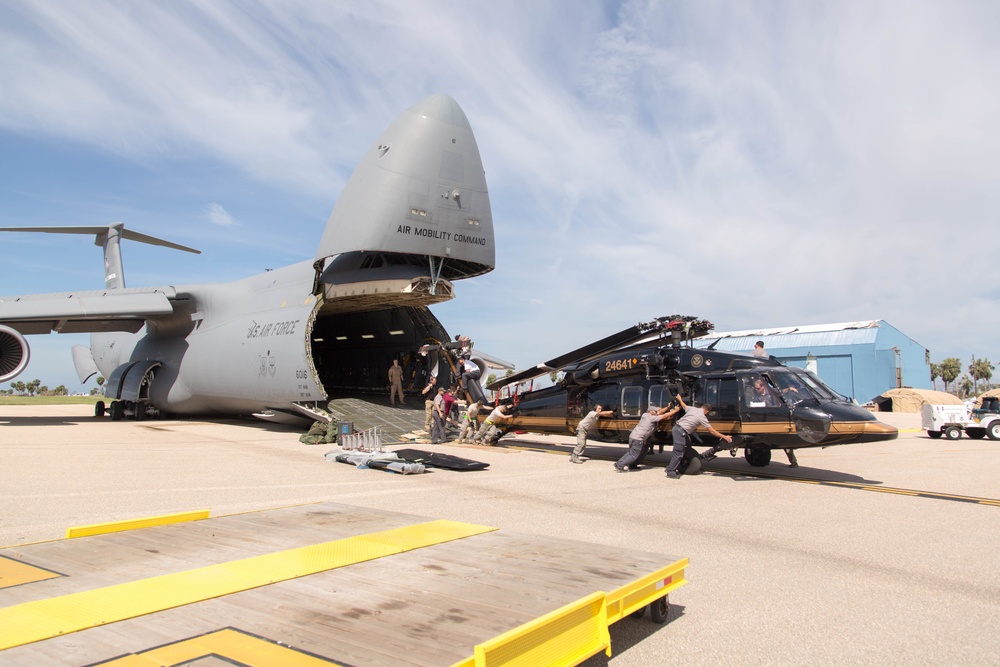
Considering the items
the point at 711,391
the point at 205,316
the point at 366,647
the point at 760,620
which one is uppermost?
the point at 205,316

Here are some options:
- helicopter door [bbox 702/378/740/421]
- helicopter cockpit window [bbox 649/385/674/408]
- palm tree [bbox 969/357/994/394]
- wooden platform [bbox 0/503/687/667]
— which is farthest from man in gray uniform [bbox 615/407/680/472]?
palm tree [bbox 969/357/994/394]

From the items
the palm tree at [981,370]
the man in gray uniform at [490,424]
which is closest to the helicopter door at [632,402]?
the man in gray uniform at [490,424]

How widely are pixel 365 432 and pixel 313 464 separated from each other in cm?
200

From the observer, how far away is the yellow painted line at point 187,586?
3240 millimetres

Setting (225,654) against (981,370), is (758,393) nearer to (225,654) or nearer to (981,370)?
(225,654)

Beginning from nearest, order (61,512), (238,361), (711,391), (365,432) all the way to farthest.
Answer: (61,512), (711,391), (365,432), (238,361)

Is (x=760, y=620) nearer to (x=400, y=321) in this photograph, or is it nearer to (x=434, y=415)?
(x=434, y=415)

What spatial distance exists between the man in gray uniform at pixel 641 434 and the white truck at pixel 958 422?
13704mm

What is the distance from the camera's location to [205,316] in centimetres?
2102

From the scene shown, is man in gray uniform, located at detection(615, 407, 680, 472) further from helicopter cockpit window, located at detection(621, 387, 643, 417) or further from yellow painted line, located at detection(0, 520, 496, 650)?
yellow painted line, located at detection(0, 520, 496, 650)

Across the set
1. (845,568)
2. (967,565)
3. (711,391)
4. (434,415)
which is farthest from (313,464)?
(967,565)

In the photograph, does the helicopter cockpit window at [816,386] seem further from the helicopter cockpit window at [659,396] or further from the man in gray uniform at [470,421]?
the man in gray uniform at [470,421]

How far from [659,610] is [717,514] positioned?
4.13m

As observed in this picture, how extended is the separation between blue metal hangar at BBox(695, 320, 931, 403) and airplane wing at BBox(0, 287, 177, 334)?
33.1 metres
